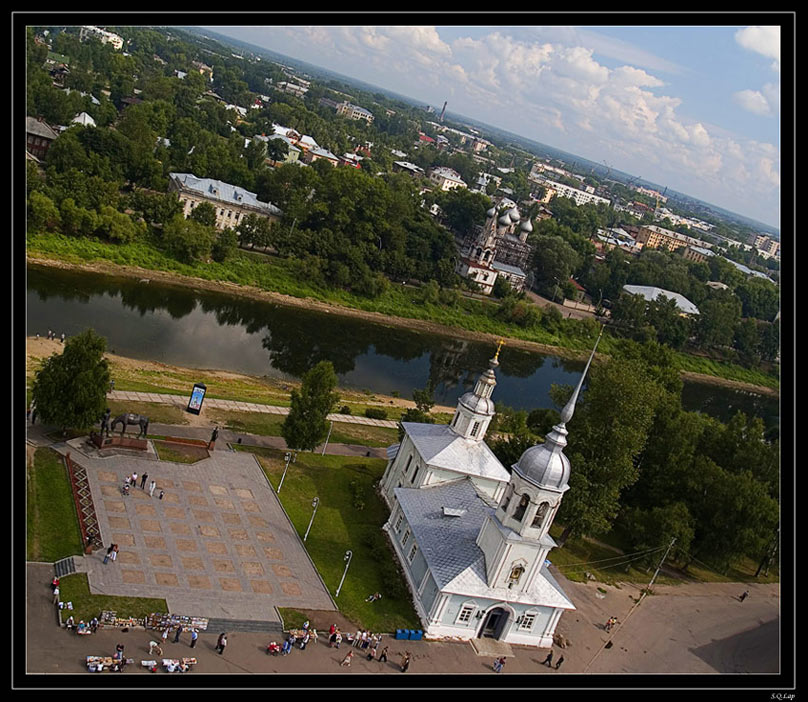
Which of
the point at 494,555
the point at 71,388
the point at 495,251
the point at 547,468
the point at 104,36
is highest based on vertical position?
the point at 547,468

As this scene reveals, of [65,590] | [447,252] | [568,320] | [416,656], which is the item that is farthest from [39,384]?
[568,320]

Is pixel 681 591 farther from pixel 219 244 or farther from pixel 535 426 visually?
pixel 219 244

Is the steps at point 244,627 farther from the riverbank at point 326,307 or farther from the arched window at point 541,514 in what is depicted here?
the riverbank at point 326,307

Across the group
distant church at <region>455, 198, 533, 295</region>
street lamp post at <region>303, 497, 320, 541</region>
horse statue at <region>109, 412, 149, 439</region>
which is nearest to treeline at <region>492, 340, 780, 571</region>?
street lamp post at <region>303, 497, 320, 541</region>

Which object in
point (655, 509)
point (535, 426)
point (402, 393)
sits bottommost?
point (402, 393)

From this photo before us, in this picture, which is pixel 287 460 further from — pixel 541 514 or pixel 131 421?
pixel 541 514

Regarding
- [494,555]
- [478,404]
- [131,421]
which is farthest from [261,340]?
[494,555]
